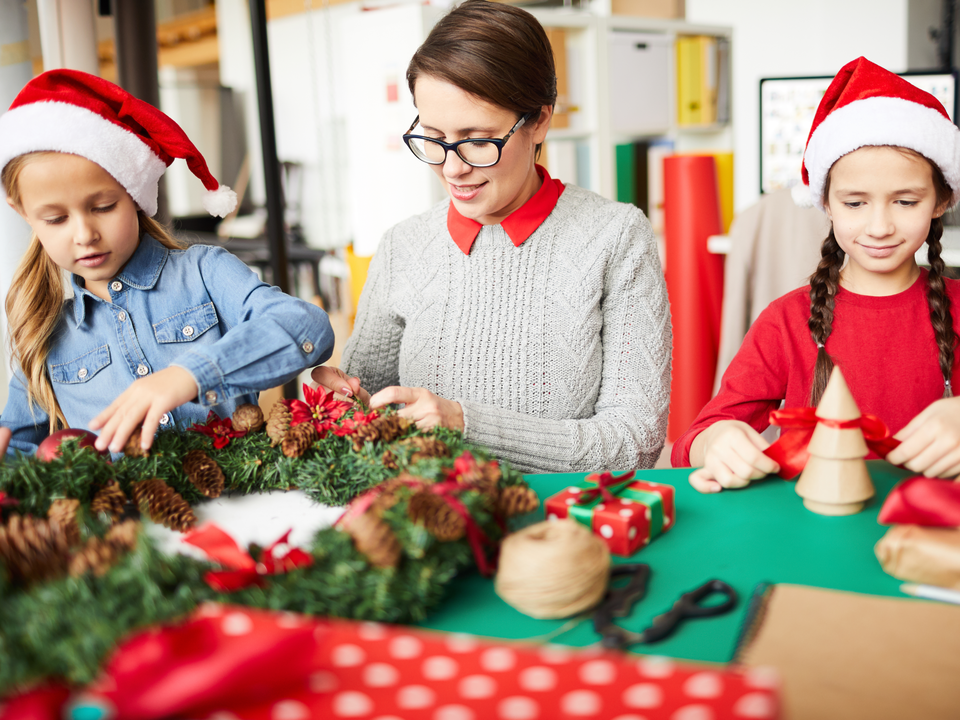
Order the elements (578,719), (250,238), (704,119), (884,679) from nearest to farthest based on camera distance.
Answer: (578,719) → (884,679) → (704,119) → (250,238)

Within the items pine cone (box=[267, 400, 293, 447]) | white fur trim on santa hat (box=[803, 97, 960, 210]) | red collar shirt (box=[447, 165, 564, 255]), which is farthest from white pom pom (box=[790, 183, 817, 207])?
pine cone (box=[267, 400, 293, 447])

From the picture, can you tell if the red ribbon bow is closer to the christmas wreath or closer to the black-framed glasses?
the christmas wreath

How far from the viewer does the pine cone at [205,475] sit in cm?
91

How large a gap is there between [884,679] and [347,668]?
1.21ft

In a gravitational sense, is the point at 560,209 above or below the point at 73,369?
above

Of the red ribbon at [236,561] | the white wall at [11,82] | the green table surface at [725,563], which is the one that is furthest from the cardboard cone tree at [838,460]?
the white wall at [11,82]

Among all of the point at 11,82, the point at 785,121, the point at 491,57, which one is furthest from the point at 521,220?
the point at 785,121

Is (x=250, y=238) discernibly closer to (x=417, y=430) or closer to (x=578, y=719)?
(x=417, y=430)

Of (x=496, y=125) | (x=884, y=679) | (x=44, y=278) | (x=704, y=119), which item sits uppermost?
(x=704, y=119)

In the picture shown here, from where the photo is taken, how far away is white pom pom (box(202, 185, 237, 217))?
1.26 metres

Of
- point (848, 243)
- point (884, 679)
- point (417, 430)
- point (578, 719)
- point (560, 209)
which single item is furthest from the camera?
point (560, 209)

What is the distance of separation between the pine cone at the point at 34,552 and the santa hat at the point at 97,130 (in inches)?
24.1

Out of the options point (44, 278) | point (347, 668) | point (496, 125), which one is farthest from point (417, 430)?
point (44, 278)

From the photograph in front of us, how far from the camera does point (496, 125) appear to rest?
4.11 feet
